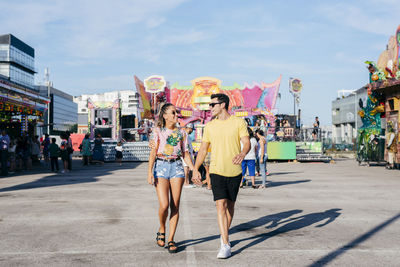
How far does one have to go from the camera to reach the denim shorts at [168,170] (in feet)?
17.6

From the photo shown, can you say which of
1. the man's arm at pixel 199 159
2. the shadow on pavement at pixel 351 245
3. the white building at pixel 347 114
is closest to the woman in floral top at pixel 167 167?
the man's arm at pixel 199 159

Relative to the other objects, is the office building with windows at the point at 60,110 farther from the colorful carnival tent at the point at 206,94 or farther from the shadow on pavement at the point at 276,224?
the shadow on pavement at the point at 276,224

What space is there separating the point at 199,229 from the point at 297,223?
1730mm

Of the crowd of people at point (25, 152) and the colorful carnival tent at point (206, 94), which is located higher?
the colorful carnival tent at point (206, 94)

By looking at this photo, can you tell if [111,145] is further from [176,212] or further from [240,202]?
[176,212]

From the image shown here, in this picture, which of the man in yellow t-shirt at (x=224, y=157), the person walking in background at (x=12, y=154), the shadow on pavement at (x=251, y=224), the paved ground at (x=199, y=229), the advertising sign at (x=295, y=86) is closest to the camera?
the paved ground at (x=199, y=229)

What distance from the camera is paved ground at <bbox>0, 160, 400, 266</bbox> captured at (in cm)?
495

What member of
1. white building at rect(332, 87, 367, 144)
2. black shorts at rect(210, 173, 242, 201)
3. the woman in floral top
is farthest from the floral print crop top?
white building at rect(332, 87, 367, 144)

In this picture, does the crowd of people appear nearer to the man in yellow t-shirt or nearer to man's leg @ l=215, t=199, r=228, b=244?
the man in yellow t-shirt

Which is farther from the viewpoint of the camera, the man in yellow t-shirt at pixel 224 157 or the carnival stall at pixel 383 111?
the carnival stall at pixel 383 111

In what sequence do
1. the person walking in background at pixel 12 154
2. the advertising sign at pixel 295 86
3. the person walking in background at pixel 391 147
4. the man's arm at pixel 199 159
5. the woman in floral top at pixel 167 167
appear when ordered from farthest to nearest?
the advertising sign at pixel 295 86, the person walking in background at pixel 391 147, the person walking in background at pixel 12 154, the woman in floral top at pixel 167 167, the man's arm at pixel 199 159

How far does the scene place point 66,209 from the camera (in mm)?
8445

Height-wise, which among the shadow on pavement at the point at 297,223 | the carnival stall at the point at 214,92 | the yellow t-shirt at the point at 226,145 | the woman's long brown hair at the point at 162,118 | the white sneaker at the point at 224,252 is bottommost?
the shadow on pavement at the point at 297,223

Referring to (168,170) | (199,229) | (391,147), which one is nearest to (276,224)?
(199,229)
